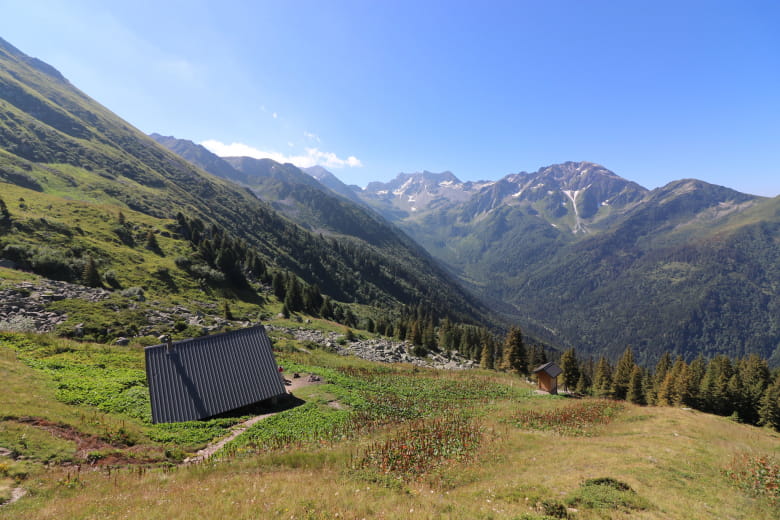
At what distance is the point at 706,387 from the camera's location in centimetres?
6094

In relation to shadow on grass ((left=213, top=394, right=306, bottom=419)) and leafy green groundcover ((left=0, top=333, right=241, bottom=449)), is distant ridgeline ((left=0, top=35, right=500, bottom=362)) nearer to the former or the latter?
leafy green groundcover ((left=0, top=333, right=241, bottom=449))

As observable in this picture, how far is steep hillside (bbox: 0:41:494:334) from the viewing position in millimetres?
58750

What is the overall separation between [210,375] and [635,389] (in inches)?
3502

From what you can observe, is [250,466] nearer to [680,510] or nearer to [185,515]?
[185,515]

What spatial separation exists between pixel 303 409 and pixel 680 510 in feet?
74.9

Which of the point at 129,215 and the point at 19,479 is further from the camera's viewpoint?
the point at 129,215

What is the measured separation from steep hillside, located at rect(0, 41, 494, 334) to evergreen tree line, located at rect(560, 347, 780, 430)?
97.3 metres

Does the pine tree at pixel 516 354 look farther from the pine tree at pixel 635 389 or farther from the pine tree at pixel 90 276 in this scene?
the pine tree at pixel 90 276

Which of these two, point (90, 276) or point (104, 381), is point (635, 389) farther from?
point (90, 276)

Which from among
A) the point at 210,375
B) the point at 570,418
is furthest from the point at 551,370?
the point at 210,375

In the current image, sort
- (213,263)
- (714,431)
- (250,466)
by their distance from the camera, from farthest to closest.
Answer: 1. (213,263)
2. (714,431)
3. (250,466)

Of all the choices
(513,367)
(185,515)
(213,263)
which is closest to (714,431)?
(513,367)

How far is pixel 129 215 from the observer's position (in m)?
86.0

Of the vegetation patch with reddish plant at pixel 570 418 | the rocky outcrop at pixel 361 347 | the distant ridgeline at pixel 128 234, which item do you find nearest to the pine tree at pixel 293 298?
the distant ridgeline at pixel 128 234
